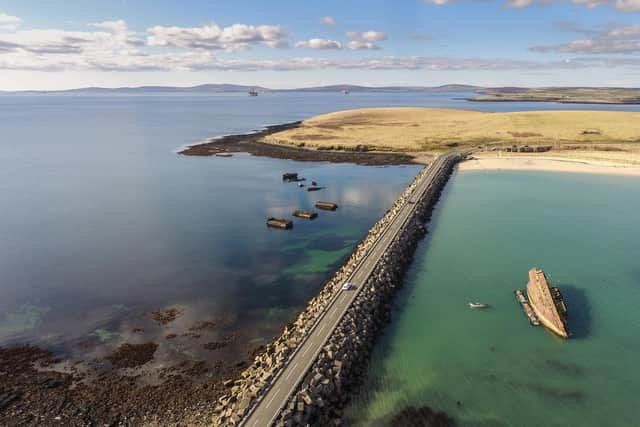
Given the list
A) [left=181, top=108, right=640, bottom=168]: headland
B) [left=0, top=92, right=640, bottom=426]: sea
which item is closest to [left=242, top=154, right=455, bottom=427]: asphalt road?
[left=0, top=92, right=640, bottom=426]: sea

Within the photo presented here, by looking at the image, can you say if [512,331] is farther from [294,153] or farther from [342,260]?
[294,153]

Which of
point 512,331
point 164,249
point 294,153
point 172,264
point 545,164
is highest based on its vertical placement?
point 545,164

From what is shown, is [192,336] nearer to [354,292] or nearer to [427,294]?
[354,292]

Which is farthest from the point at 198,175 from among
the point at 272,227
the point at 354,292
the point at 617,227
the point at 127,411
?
the point at 617,227

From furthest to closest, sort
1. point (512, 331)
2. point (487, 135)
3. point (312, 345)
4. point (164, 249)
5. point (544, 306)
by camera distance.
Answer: point (487, 135) < point (164, 249) < point (544, 306) < point (512, 331) < point (312, 345)

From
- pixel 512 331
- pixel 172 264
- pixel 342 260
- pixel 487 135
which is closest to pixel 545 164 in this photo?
pixel 487 135

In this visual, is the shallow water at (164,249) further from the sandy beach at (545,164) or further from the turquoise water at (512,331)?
the sandy beach at (545,164)

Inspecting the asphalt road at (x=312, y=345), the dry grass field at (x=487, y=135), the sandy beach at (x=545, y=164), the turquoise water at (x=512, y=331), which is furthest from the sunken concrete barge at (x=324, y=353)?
the dry grass field at (x=487, y=135)

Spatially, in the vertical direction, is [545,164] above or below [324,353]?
above
